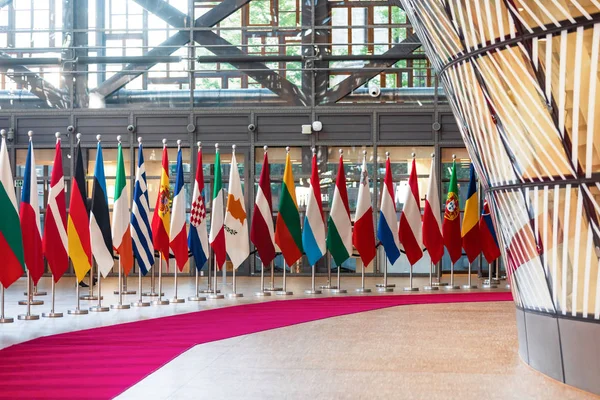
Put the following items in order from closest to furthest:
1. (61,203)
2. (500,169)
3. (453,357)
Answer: (500,169) < (453,357) < (61,203)

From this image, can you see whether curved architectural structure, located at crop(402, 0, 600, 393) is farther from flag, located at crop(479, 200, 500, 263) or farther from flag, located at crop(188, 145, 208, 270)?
flag, located at crop(479, 200, 500, 263)

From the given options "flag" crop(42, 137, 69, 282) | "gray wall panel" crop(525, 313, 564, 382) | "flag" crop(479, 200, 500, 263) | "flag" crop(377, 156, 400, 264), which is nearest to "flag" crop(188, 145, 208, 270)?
"flag" crop(42, 137, 69, 282)

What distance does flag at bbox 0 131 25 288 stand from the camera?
8984 mm

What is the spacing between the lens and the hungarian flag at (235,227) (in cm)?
1271

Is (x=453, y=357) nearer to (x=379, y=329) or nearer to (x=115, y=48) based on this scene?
(x=379, y=329)

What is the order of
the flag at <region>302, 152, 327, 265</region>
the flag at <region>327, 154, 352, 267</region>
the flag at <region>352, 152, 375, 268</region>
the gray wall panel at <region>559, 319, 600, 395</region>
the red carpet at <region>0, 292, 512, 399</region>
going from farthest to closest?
the flag at <region>352, 152, 375, 268</region> → the flag at <region>327, 154, 352, 267</region> → the flag at <region>302, 152, 327, 265</region> → the red carpet at <region>0, 292, 512, 399</region> → the gray wall panel at <region>559, 319, 600, 395</region>

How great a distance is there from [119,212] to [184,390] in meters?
5.81

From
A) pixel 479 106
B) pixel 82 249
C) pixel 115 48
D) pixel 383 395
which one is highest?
pixel 115 48

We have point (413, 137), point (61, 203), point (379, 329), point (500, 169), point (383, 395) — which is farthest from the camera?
point (413, 137)

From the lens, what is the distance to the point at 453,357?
6.76 meters

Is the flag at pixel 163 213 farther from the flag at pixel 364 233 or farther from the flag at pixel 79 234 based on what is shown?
the flag at pixel 364 233

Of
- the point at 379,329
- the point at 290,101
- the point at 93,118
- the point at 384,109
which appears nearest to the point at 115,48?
the point at 93,118

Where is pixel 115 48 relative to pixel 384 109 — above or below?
above

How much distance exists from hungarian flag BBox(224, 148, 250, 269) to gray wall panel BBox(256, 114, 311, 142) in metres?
4.81
